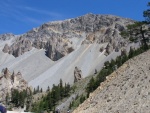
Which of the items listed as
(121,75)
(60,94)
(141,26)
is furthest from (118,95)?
(60,94)

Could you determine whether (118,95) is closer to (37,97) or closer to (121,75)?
(121,75)

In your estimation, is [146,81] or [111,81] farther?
[111,81]

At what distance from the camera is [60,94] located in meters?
156

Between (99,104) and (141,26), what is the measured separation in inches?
1108

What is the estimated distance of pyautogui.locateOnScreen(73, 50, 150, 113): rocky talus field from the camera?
26880 mm

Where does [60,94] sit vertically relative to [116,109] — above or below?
above

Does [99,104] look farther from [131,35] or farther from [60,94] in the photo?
[60,94]

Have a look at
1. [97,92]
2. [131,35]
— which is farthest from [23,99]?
[97,92]

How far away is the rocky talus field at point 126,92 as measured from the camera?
2688 cm

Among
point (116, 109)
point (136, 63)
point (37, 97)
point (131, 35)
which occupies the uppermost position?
point (37, 97)

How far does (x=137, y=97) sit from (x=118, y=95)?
2.52 meters

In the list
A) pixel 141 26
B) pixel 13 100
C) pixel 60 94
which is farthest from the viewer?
pixel 13 100

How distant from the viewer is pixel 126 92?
97.0 ft

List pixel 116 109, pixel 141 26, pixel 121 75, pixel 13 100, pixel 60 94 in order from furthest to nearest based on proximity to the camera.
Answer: pixel 13 100 < pixel 60 94 < pixel 141 26 < pixel 121 75 < pixel 116 109
